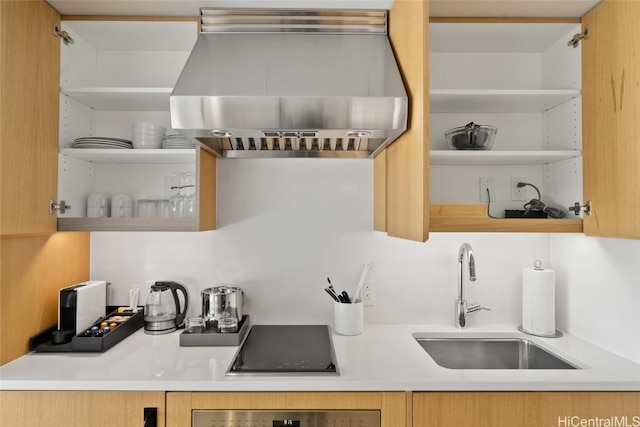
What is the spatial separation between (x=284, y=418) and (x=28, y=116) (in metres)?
1.39

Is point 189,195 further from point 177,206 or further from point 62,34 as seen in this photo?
point 62,34

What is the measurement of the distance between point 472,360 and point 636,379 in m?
0.58

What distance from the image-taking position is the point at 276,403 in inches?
44.1

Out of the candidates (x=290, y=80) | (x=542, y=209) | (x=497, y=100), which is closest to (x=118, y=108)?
(x=290, y=80)

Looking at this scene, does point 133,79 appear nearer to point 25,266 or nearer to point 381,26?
point 25,266

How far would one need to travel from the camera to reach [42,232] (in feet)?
4.32

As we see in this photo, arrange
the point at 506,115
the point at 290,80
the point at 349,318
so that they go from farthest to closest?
the point at 506,115, the point at 349,318, the point at 290,80

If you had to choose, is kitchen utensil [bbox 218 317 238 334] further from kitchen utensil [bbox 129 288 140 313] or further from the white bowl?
the white bowl

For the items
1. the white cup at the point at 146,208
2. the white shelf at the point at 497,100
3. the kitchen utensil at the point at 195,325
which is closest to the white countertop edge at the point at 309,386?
the kitchen utensil at the point at 195,325

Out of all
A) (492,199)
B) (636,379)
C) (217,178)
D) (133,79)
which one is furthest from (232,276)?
(636,379)

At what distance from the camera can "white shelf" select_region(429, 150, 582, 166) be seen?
1393mm

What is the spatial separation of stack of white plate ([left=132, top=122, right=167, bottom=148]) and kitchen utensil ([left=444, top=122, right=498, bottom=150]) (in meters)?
1.27

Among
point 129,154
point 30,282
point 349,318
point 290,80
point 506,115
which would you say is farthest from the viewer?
point 506,115

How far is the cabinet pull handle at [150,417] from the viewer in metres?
1.10
